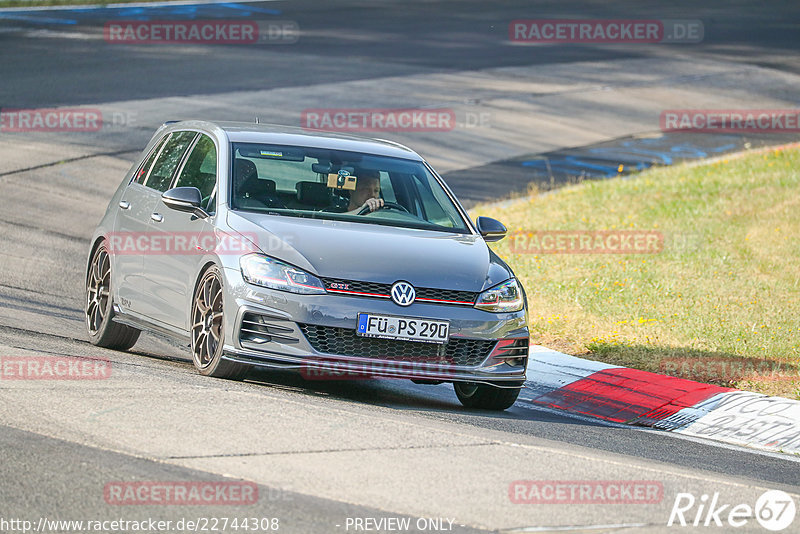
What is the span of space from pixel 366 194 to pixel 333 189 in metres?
0.24

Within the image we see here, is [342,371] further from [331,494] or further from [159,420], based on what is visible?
[331,494]

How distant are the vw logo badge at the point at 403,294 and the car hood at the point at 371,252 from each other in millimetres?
40

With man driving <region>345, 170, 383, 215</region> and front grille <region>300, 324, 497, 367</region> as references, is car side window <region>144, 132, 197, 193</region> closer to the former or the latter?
man driving <region>345, 170, 383, 215</region>

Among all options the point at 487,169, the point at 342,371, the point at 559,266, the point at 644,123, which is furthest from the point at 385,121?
the point at 342,371

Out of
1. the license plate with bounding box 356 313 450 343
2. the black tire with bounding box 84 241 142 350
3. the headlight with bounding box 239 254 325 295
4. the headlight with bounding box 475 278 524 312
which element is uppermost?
the headlight with bounding box 239 254 325 295

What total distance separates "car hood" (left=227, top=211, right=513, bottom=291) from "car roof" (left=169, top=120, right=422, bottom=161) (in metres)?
0.94

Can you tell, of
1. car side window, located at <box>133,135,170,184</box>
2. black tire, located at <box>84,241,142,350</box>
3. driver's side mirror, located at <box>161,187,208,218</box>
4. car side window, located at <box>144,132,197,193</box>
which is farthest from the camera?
car side window, located at <box>133,135,170,184</box>

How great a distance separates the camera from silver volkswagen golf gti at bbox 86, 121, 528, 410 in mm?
7738

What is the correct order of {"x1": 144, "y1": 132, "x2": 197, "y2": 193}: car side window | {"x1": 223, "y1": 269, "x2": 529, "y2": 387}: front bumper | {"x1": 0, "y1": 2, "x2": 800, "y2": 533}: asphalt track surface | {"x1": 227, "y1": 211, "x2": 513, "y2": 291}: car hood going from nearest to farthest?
{"x1": 0, "y1": 2, "x2": 800, "y2": 533}: asphalt track surface, {"x1": 223, "y1": 269, "x2": 529, "y2": 387}: front bumper, {"x1": 227, "y1": 211, "x2": 513, "y2": 291}: car hood, {"x1": 144, "y1": 132, "x2": 197, "y2": 193}: car side window

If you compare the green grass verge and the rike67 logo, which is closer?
the rike67 logo

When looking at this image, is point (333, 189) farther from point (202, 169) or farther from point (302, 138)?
point (202, 169)

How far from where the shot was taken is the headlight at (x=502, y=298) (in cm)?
809

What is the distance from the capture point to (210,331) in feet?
26.8

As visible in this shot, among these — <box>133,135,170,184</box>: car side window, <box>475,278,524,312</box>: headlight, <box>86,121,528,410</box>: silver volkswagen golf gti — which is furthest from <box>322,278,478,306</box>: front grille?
<box>133,135,170,184</box>: car side window
